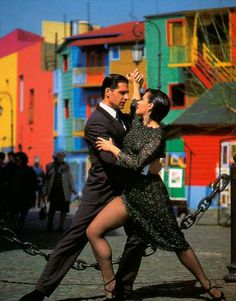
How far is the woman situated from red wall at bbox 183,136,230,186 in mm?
33607

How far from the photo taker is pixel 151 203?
7734 millimetres

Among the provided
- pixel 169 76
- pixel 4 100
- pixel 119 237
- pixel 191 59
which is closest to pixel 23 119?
pixel 4 100

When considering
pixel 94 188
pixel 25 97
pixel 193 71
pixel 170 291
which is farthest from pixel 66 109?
pixel 94 188

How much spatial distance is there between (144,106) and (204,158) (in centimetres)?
3440

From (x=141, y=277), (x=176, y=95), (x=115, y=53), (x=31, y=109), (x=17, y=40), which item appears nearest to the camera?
(x=141, y=277)

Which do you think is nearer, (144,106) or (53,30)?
(144,106)

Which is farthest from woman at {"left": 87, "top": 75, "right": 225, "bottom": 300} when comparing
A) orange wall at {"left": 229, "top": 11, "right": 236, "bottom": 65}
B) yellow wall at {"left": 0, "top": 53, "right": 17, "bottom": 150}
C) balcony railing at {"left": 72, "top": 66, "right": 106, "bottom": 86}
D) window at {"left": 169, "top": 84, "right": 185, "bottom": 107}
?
yellow wall at {"left": 0, "top": 53, "right": 17, "bottom": 150}

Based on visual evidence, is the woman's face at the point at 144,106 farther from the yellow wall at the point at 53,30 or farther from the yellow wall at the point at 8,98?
the yellow wall at the point at 8,98

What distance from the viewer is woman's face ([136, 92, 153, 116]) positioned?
25.8 ft

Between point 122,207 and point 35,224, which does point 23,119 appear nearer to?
point 35,224

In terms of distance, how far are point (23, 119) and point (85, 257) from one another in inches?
2429

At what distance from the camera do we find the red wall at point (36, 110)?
69062mm

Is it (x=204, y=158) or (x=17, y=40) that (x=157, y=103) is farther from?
(x=17, y=40)

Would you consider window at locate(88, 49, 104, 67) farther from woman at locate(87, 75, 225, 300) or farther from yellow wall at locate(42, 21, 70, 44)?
woman at locate(87, 75, 225, 300)
